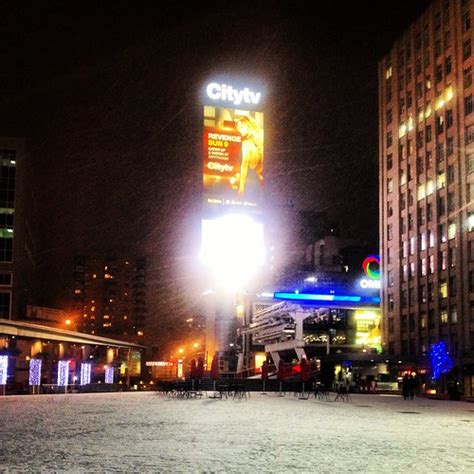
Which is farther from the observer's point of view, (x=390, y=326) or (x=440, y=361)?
(x=390, y=326)

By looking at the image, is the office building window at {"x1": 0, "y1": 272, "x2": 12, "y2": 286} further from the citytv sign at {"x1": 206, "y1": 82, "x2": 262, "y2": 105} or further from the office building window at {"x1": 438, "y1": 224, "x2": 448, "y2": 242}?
the office building window at {"x1": 438, "y1": 224, "x2": 448, "y2": 242}

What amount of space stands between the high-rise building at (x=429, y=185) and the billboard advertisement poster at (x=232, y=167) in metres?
15.6

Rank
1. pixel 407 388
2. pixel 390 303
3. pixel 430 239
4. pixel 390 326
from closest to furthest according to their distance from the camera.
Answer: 1. pixel 407 388
2. pixel 430 239
3. pixel 390 326
4. pixel 390 303

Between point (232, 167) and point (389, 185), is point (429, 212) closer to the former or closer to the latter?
point (389, 185)

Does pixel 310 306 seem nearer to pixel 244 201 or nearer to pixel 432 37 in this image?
pixel 244 201

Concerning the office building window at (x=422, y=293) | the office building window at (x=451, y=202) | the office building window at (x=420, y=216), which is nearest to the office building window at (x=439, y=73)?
the office building window at (x=451, y=202)

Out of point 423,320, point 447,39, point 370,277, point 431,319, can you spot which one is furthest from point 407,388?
point 370,277

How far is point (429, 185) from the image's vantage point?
76.7m

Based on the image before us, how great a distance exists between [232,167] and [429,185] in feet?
75.8

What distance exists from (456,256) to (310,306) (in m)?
24.2

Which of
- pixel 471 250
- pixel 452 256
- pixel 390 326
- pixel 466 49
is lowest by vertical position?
pixel 390 326

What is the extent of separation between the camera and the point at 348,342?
98.6m

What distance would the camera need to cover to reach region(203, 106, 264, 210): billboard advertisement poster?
279 ft

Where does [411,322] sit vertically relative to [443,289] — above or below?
below
